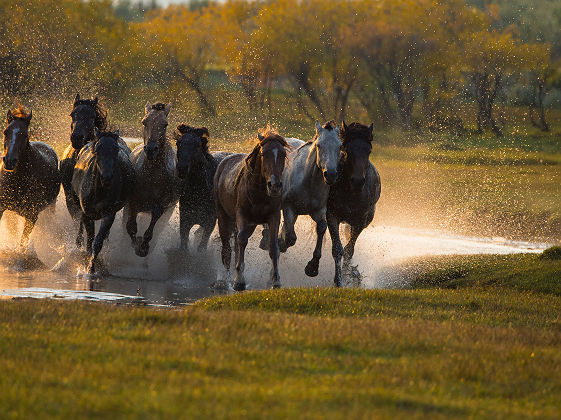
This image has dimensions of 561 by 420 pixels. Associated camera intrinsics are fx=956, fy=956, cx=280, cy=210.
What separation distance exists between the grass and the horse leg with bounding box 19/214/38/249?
718 centimetres

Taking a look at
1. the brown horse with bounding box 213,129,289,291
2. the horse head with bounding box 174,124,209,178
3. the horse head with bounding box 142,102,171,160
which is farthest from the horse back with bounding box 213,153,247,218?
the horse head with bounding box 142,102,171,160

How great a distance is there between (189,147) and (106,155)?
1.78 metres

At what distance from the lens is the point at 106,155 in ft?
50.9

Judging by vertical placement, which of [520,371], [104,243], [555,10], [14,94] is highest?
[555,10]

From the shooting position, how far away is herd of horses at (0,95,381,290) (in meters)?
14.3

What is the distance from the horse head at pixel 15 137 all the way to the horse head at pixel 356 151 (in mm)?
5491

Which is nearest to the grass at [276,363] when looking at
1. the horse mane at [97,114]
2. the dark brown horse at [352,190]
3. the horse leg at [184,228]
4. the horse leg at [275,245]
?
the horse leg at [275,245]

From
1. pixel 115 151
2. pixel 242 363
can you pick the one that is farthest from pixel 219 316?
pixel 115 151

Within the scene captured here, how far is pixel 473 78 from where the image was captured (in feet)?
177

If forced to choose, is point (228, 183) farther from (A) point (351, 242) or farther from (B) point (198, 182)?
(A) point (351, 242)

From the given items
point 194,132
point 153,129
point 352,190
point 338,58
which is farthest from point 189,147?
point 338,58

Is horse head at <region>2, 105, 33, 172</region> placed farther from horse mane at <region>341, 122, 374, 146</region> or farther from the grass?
the grass

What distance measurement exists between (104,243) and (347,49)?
35379mm

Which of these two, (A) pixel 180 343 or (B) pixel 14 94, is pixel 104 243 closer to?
(A) pixel 180 343
